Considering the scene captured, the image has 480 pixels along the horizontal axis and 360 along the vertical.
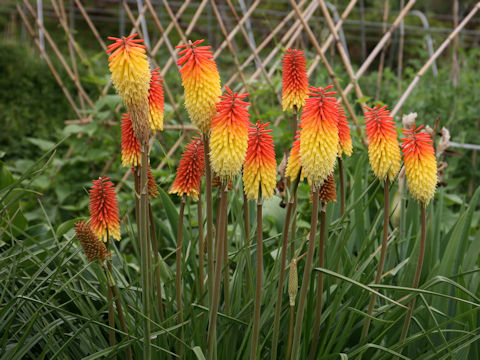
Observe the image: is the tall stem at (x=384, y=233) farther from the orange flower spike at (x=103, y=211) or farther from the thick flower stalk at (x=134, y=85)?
the orange flower spike at (x=103, y=211)

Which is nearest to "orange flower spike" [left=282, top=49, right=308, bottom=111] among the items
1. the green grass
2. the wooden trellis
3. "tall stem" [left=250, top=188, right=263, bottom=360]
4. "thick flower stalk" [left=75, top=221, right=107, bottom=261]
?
the green grass

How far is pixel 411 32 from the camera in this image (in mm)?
16672

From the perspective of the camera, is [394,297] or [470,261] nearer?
[394,297]

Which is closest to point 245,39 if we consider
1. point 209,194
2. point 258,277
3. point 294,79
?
point 294,79

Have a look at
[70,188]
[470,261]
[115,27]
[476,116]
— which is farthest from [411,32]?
[470,261]

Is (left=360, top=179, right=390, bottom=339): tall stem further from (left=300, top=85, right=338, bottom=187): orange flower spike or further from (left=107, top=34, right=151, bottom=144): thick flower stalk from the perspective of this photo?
(left=107, top=34, right=151, bottom=144): thick flower stalk

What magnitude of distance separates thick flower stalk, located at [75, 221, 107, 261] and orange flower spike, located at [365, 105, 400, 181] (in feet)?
3.10

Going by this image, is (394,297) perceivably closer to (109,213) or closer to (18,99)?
(109,213)

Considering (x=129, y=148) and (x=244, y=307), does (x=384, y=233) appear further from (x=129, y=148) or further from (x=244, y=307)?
(x=129, y=148)

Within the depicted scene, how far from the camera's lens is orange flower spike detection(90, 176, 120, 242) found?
197 centimetres

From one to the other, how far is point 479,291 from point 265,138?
4.68 ft

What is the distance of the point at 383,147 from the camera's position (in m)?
1.83

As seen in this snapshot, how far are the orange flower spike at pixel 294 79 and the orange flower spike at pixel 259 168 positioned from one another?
1.27 ft

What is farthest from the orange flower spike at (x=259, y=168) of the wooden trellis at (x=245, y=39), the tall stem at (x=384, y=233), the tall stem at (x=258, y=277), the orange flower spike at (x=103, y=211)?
the wooden trellis at (x=245, y=39)
